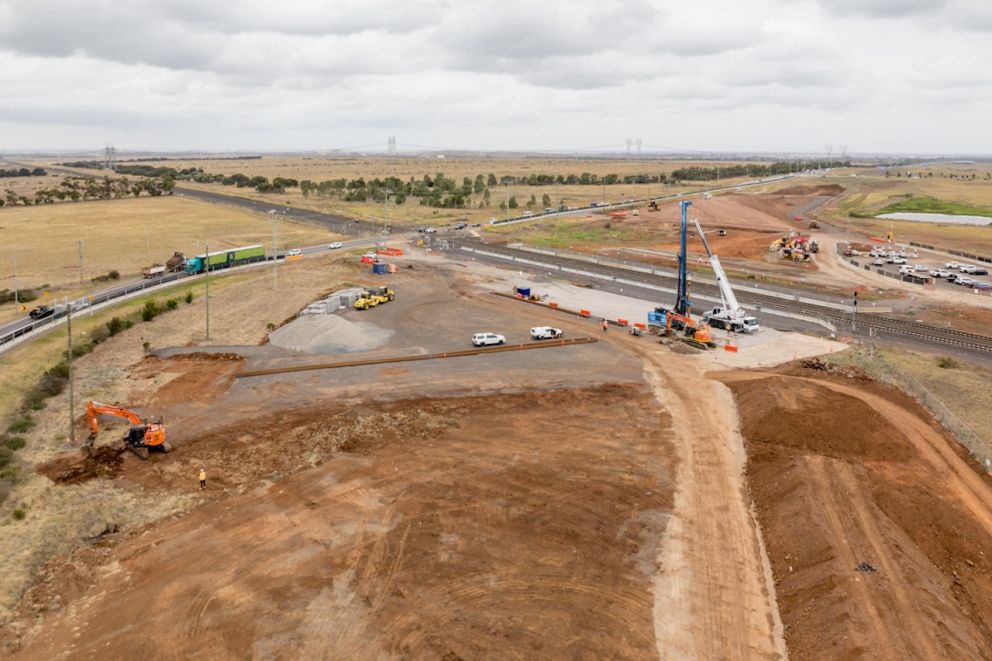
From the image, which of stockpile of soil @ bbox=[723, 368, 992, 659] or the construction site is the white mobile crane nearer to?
the construction site

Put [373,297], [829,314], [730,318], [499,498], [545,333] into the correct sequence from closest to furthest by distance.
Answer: [499,498], [545,333], [730,318], [829,314], [373,297]

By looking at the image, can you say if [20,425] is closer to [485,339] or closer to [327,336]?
[327,336]

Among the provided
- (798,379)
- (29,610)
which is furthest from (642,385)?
(29,610)

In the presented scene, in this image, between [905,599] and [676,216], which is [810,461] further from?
[676,216]

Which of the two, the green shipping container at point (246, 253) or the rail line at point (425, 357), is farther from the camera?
the green shipping container at point (246, 253)

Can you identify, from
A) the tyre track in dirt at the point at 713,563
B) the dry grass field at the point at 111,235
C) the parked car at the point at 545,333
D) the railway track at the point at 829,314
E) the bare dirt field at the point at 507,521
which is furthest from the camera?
the dry grass field at the point at 111,235

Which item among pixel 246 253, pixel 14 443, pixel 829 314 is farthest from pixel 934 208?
pixel 14 443

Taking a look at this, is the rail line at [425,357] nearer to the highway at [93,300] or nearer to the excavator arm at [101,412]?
the excavator arm at [101,412]

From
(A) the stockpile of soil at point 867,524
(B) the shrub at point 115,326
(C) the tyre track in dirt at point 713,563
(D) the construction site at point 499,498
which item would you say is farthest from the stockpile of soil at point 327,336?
(A) the stockpile of soil at point 867,524
